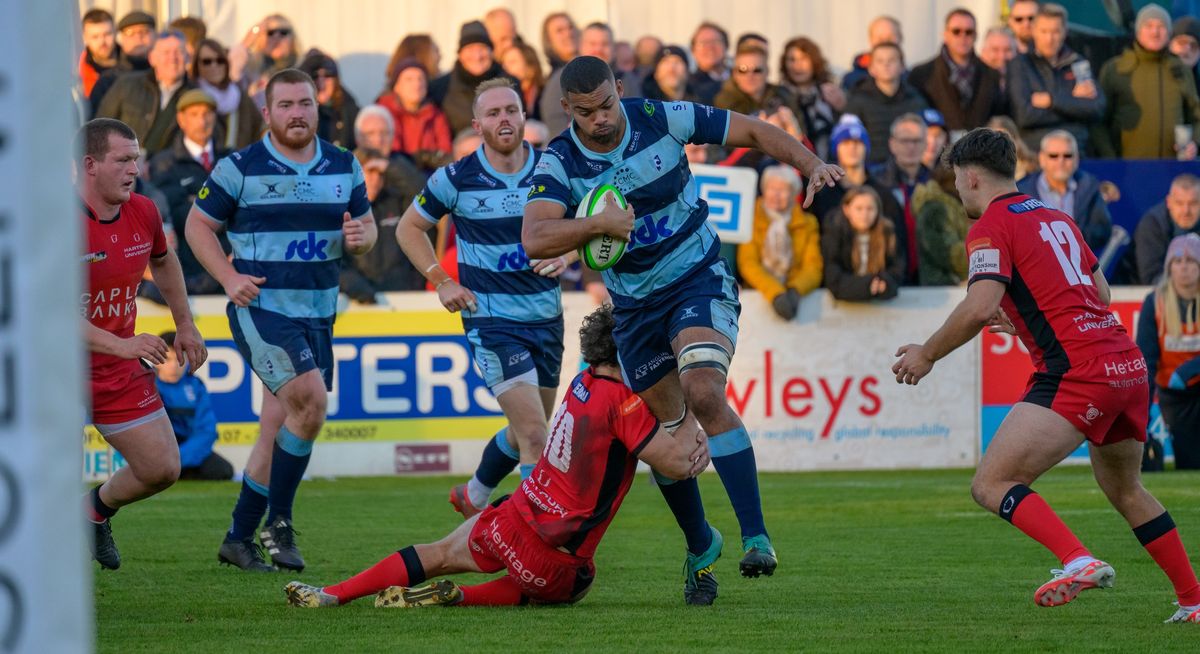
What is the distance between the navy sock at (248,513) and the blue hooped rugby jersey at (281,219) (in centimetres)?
98

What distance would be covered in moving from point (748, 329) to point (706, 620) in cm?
845

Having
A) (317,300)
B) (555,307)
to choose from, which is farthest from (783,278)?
(317,300)

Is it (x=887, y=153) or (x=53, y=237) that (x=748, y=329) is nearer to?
(x=887, y=153)

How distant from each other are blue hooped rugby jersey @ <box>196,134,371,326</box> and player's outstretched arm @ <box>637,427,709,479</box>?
2952 millimetres

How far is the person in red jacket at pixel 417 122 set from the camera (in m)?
15.5

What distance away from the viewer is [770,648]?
235 inches

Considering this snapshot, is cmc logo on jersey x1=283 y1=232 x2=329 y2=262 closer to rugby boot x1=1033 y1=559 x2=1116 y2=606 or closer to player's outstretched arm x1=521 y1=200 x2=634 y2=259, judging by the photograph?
player's outstretched arm x1=521 y1=200 x2=634 y2=259

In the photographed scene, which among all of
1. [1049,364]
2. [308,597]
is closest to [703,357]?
[1049,364]

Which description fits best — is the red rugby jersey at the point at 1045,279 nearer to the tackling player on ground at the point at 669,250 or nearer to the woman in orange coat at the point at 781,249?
the tackling player on ground at the point at 669,250

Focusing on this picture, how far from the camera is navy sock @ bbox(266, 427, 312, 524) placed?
905 cm

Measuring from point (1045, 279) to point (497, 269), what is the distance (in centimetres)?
393

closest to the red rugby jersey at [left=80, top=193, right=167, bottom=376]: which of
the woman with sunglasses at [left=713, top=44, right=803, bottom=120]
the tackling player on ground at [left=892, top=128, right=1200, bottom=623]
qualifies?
the tackling player on ground at [left=892, top=128, right=1200, bottom=623]

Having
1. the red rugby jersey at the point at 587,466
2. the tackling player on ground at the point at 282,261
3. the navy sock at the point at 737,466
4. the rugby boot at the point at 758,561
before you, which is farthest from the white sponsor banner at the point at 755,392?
the rugby boot at the point at 758,561

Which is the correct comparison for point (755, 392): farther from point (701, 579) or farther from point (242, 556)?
point (701, 579)
